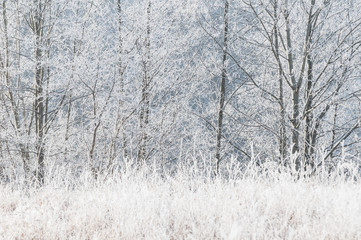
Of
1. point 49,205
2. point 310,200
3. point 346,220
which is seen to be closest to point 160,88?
point 49,205

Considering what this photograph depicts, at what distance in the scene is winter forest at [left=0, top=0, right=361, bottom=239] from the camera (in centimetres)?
234

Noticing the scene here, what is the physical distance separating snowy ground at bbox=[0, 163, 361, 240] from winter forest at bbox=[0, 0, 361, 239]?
0.6 inches

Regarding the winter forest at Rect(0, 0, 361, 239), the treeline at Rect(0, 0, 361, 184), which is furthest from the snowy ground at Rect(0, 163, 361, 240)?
the treeline at Rect(0, 0, 361, 184)

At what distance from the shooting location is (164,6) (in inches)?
304

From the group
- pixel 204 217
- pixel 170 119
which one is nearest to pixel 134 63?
pixel 170 119

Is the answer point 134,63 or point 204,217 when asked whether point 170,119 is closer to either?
point 134,63

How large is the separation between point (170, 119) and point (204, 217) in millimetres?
7328

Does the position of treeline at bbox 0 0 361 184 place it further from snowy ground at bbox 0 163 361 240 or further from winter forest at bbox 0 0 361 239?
snowy ground at bbox 0 163 361 240

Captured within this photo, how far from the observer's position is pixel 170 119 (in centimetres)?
958

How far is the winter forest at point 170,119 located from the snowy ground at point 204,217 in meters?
0.02

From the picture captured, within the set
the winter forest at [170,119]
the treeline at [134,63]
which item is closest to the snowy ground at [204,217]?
the winter forest at [170,119]

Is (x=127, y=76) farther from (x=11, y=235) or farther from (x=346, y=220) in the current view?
(x=346, y=220)

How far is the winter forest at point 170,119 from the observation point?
2342 millimetres

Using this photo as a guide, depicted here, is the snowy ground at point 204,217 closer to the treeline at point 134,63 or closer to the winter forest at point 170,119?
the winter forest at point 170,119
